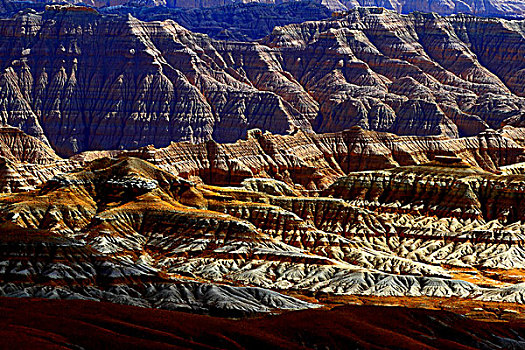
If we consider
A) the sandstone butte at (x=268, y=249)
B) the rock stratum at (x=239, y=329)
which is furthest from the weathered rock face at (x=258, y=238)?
the rock stratum at (x=239, y=329)

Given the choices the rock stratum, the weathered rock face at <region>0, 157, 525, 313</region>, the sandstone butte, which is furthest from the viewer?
the weathered rock face at <region>0, 157, 525, 313</region>

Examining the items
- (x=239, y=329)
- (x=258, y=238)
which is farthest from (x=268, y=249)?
(x=239, y=329)

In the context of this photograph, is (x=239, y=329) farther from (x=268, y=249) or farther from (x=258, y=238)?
(x=258, y=238)

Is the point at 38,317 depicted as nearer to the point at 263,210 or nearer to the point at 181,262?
the point at 181,262

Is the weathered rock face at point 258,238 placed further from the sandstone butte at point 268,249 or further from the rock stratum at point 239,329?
the rock stratum at point 239,329

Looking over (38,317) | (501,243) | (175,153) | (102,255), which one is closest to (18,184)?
(175,153)

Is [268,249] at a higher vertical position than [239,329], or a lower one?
lower

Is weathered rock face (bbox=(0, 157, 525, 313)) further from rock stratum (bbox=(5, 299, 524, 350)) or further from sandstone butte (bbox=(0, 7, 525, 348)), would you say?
rock stratum (bbox=(5, 299, 524, 350))

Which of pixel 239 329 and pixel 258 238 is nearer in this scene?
pixel 239 329

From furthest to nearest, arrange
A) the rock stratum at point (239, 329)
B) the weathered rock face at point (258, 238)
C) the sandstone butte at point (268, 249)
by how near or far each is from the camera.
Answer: the weathered rock face at point (258, 238)
the sandstone butte at point (268, 249)
the rock stratum at point (239, 329)

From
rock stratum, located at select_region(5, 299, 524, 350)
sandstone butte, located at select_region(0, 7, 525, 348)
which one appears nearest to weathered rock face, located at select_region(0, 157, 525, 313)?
sandstone butte, located at select_region(0, 7, 525, 348)

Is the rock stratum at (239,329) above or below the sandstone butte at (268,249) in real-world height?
above
